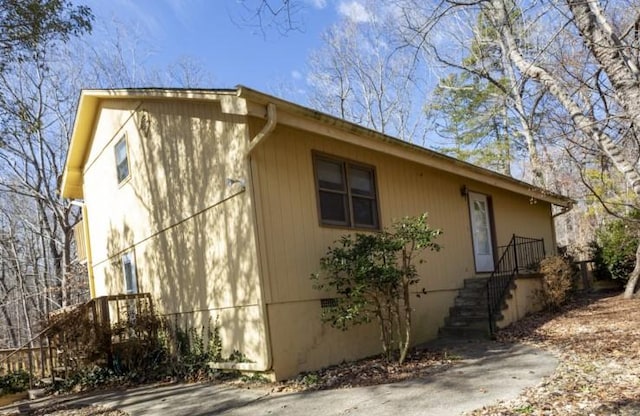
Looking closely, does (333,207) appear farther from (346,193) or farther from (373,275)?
(373,275)

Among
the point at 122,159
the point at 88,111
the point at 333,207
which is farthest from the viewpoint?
the point at 88,111

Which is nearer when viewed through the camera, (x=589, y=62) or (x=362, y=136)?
(x=589, y=62)

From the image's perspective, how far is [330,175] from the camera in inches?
302

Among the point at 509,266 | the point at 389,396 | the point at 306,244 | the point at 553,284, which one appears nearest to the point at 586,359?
the point at 389,396

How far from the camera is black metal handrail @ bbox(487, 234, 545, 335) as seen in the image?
900 cm

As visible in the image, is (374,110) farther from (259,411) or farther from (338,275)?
(259,411)

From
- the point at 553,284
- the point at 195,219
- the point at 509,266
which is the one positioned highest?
the point at 195,219

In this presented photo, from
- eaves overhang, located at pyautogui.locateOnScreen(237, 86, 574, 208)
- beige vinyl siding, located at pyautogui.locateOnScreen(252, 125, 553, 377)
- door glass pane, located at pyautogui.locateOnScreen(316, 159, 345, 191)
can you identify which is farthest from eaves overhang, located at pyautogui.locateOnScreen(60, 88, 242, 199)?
door glass pane, located at pyautogui.locateOnScreen(316, 159, 345, 191)

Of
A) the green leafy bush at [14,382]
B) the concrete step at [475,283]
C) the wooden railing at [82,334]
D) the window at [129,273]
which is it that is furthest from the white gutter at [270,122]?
the green leafy bush at [14,382]

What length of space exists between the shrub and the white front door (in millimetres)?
1153

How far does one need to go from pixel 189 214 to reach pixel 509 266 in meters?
7.40

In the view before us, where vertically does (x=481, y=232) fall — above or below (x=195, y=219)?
below

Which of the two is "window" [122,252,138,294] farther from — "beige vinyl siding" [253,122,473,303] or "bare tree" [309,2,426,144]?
"bare tree" [309,2,426,144]

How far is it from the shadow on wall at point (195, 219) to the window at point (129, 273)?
29 cm
